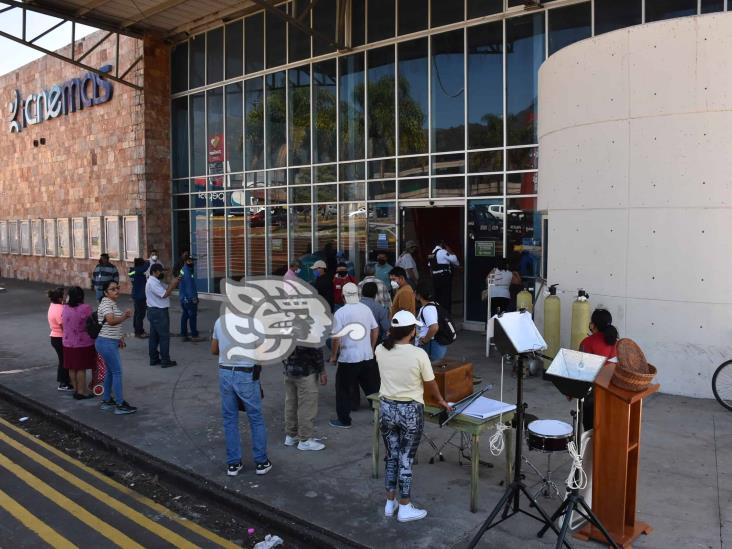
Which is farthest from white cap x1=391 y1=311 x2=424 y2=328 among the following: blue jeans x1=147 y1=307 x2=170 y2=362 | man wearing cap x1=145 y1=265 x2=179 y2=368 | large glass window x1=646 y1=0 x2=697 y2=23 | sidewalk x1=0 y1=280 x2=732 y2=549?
large glass window x1=646 y1=0 x2=697 y2=23

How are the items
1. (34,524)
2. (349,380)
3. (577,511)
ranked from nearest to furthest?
(577,511), (34,524), (349,380)

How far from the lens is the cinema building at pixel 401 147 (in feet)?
28.8

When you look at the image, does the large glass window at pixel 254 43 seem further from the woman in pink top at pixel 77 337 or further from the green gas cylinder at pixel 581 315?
the green gas cylinder at pixel 581 315

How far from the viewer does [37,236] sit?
29.7 metres

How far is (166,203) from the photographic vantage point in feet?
74.6

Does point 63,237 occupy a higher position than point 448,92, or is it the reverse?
point 448,92

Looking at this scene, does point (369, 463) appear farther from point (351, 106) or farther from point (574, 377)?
point (351, 106)

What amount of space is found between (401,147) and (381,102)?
54.5 inches

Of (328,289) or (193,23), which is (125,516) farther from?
(193,23)

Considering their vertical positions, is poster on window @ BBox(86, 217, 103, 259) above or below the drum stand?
above

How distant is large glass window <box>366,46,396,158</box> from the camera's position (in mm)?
16031

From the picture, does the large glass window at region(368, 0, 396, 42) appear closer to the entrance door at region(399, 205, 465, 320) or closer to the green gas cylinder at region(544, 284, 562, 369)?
the entrance door at region(399, 205, 465, 320)

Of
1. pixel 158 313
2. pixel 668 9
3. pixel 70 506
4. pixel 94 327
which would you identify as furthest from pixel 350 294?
pixel 668 9

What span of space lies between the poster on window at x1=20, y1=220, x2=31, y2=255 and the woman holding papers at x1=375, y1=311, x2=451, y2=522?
97.2 ft
